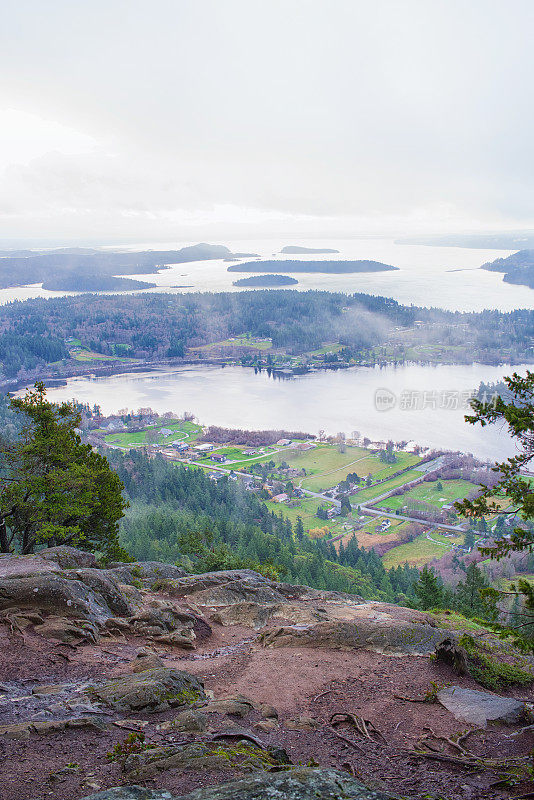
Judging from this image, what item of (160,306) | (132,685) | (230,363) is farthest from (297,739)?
(160,306)

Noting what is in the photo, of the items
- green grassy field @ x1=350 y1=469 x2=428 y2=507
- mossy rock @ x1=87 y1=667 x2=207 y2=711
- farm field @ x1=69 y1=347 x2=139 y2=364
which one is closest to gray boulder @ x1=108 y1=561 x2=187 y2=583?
mossy rock @ x1=87 y1=667 x2=207 y2=711

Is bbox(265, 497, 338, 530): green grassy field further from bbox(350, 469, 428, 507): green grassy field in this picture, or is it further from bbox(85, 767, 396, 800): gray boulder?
bbox(85, 767, 396, 800): gray boulder

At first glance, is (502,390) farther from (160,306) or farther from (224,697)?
(160,306)

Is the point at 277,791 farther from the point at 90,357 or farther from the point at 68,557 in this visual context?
the point at 90,357

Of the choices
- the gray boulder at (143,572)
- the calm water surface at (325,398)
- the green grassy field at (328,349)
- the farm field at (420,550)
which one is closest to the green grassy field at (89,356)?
the calm water surface at (325,398)

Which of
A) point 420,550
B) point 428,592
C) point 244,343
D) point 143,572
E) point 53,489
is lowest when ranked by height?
point 420,550

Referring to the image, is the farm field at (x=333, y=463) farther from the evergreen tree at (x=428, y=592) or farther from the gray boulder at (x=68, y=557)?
the gray boulder at (x=68, y=557)

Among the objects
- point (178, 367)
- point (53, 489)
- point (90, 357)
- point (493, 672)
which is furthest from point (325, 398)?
point (493, 672)
